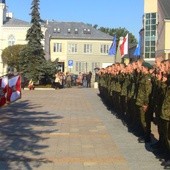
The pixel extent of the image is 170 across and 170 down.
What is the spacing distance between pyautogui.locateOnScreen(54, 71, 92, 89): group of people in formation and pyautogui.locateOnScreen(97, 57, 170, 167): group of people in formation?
30.3 metres

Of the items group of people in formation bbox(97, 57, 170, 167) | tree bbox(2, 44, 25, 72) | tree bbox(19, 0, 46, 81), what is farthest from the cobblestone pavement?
tree bbox(2, 44, 25, 72)

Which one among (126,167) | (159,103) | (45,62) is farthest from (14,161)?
(45,62)

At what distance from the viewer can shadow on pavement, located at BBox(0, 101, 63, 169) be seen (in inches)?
384

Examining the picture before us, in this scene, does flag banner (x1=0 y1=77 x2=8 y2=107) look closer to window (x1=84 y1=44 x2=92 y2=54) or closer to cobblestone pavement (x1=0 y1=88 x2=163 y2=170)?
cobblestone pavement (x1=0 y1=88 x2=163 y2=170)

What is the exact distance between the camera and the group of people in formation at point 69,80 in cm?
4685

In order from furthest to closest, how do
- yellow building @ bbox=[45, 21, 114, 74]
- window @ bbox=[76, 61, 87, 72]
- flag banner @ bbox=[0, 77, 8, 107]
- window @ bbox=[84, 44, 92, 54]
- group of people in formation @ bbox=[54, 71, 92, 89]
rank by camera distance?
window @ bbox=[84, 44, 92, 54], yellow building @ bbox=[45, 21, 114, 74], window @ bbox=[76, 61, 87, 72], group of people in formation @ bbox=[54, 71, 92, 89], flag banner @ bbox=[0, 77, 8, 107]

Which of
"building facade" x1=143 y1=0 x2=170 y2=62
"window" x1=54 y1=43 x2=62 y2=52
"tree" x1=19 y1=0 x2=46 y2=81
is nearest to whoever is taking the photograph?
"tree" x1=19 y1=0 x2=46 y2=81

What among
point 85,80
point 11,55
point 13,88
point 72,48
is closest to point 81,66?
point 72,48

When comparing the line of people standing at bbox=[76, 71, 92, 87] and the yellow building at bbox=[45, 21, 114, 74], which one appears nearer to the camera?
the line of people standing at bbox=[76, 71, 92, 87]

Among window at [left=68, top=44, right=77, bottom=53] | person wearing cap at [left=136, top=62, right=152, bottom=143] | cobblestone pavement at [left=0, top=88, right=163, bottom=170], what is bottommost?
cobblestone pavement at [left=0, top=88, right=163, bottom=170]

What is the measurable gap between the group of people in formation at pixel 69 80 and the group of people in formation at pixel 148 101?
30.3 metres

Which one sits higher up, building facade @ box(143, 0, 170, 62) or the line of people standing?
building facade @ box(143, 0, 170, 62)

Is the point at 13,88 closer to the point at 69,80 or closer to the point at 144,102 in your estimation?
the point at 144,102

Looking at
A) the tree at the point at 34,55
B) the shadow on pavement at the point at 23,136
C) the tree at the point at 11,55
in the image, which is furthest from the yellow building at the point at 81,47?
the shadow on pavement at the point at 23,136
